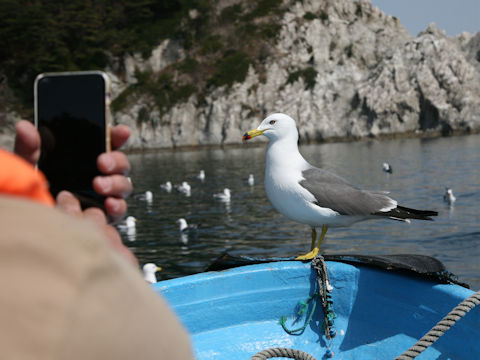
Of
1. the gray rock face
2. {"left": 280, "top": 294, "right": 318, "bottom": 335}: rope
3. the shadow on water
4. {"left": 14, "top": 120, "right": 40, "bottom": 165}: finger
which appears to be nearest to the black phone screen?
{"left": 14, "top": 120, "right": 40, "bottom": 165}: finger

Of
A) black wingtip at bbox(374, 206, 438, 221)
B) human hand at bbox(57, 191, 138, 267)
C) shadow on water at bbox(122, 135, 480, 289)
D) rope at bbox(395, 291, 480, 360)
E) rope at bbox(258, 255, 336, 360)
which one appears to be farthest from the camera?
shadow on water at bbox(122, 135, 480, 289)

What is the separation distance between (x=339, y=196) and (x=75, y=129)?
395 cm

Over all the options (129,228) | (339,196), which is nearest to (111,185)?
(339,196)

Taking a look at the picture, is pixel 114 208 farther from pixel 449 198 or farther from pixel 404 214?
pixel 449 198

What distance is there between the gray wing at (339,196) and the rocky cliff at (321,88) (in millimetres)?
57389

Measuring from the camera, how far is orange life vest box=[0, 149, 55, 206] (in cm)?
65

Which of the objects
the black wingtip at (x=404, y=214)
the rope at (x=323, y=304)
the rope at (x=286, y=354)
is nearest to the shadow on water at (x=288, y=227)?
the black wingtip at (x=404, y=214)

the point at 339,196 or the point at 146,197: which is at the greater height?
the point at 339,196

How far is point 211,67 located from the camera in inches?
2835

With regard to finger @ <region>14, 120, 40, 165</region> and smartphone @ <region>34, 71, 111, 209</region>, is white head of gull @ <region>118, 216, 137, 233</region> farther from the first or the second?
finger @ <region>14, 120, 40, 165</region>

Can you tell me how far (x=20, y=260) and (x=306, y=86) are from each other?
6850 centimetres

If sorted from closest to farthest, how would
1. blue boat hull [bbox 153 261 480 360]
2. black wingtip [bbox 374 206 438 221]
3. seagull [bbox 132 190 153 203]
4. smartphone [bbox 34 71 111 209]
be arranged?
smartphone [bbox 34 71 111 209], blue boat hull [bbox 153 261 480 360], black wingtip [bbox 374 206 438 221], seagull [bbox 132 190 153 203]

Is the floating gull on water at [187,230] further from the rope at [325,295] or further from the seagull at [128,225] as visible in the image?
the rope at [325,295]

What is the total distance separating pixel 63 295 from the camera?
59cm
